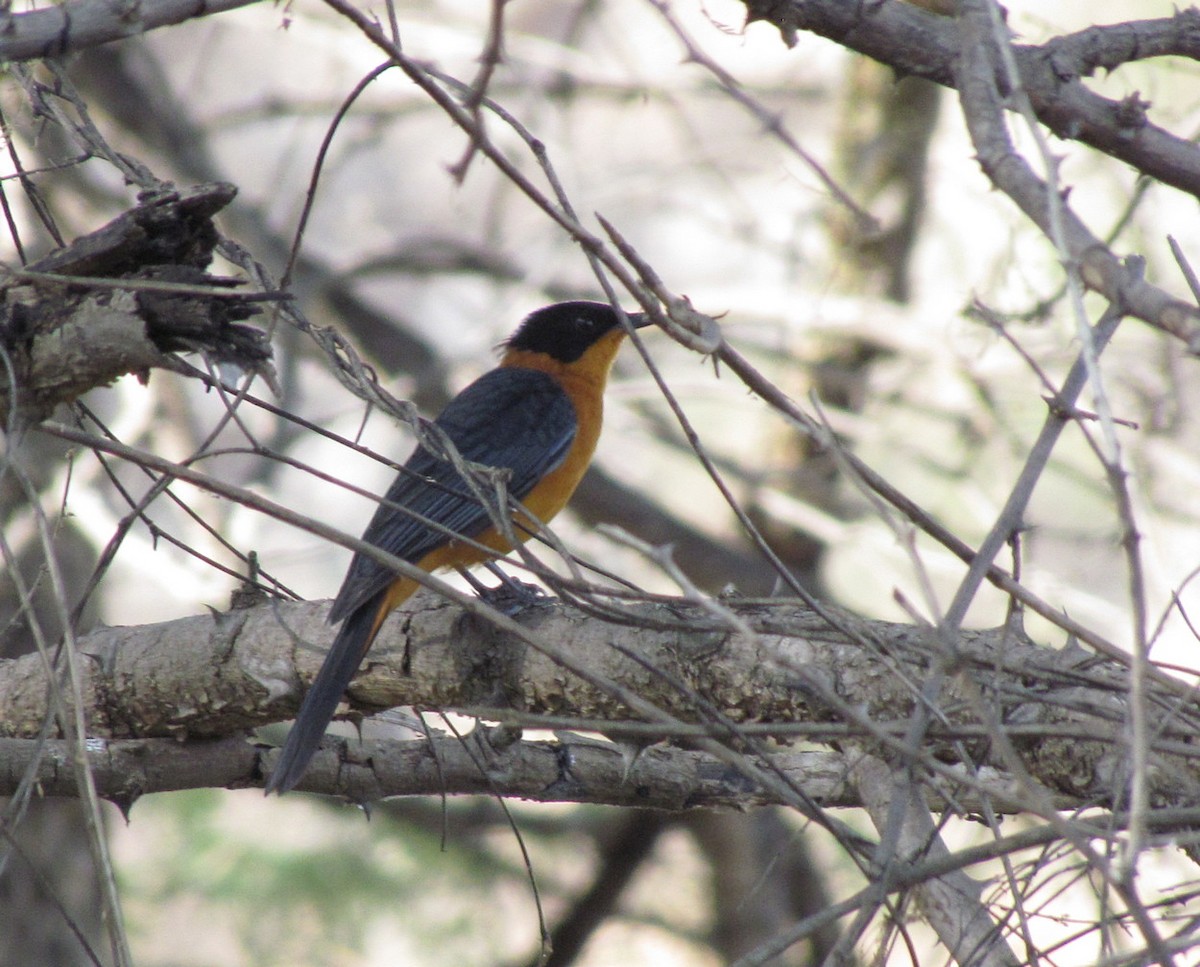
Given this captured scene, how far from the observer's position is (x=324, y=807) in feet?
26.6

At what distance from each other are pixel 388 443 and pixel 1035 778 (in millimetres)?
9050

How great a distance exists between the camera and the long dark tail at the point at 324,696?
11.6 feet

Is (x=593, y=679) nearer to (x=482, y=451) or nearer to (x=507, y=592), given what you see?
(x=507, y=592)

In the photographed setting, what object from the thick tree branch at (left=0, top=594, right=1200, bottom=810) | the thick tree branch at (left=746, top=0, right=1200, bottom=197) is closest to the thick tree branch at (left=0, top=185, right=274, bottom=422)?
the thick tree branch at (left=0, top=594, right=1200, bottom=810)

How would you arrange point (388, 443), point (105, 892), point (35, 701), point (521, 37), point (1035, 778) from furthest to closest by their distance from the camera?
point (388, 443) < point (521, 37) < point (35, 701) < point (1035, 778) < point (105, 892)

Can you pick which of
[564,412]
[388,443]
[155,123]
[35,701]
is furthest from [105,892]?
[388,443]

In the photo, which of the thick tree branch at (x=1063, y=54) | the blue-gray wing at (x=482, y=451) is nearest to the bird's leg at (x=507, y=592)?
the blue-gray wing at (x=482, y=451)

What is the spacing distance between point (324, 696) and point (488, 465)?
2.05m

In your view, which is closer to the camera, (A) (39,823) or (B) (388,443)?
(A) (39,823)

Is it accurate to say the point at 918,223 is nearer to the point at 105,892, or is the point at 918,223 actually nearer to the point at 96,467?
the point at 96,467

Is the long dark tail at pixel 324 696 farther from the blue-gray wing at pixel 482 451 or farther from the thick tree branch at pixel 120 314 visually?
the thick tree branch at pixel 120 314

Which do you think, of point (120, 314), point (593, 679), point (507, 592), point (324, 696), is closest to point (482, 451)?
point (507, 592)

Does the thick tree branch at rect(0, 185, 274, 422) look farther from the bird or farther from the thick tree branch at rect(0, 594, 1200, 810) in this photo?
the bird

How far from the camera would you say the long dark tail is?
3.55 meters
